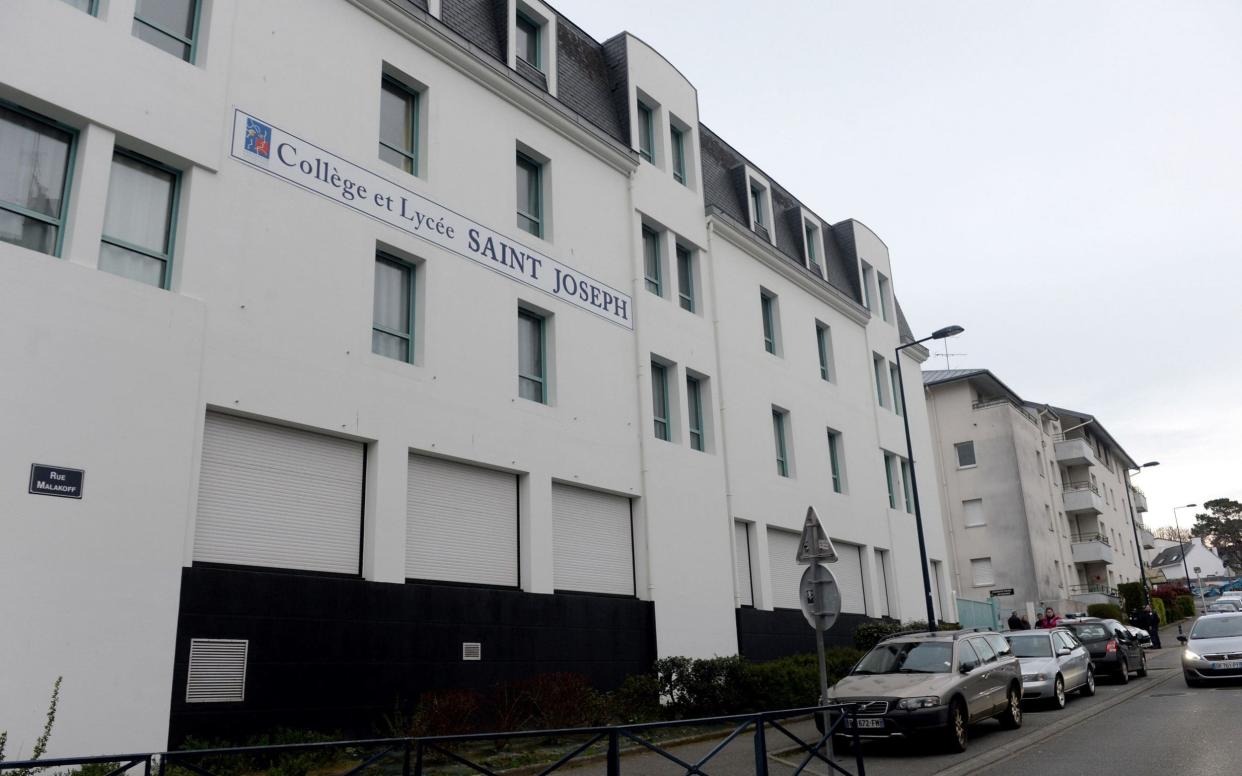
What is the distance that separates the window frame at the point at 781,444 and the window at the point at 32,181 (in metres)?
16.8

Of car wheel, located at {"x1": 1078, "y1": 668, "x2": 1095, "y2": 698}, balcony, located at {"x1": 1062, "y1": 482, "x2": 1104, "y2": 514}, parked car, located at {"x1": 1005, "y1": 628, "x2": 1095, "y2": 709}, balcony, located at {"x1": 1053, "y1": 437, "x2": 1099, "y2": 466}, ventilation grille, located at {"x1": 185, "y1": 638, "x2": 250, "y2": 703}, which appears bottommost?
car wheel, located at {"x1": 1078, "y1": 668, "x2": 1095, "y2": 698}

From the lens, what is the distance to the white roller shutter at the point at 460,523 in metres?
13.8

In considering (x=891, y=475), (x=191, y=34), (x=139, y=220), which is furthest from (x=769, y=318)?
(x=139, y=220)

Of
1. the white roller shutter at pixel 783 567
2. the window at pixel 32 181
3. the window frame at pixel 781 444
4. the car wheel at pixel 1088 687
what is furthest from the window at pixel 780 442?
the window at pixel 32 181

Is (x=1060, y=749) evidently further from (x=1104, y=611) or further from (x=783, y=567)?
(x=1104, y=611)

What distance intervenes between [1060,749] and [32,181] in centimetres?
1479

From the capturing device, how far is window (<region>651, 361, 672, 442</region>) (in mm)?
19641

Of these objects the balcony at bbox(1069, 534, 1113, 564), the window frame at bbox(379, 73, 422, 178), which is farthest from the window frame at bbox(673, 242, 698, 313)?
the balcony at bbox(1069, 534, 1113, 564)

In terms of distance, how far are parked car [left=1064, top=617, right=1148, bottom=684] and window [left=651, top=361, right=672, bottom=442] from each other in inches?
454

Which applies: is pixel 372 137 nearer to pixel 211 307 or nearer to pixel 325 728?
pixel 211 307

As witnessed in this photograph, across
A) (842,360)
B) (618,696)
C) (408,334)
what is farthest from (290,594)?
(842,360)

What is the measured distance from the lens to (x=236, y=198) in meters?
12.2

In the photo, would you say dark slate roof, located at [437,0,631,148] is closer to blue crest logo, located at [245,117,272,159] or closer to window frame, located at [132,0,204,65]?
window frame, located at [132,0,204,65]

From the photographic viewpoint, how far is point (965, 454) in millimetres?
49094
